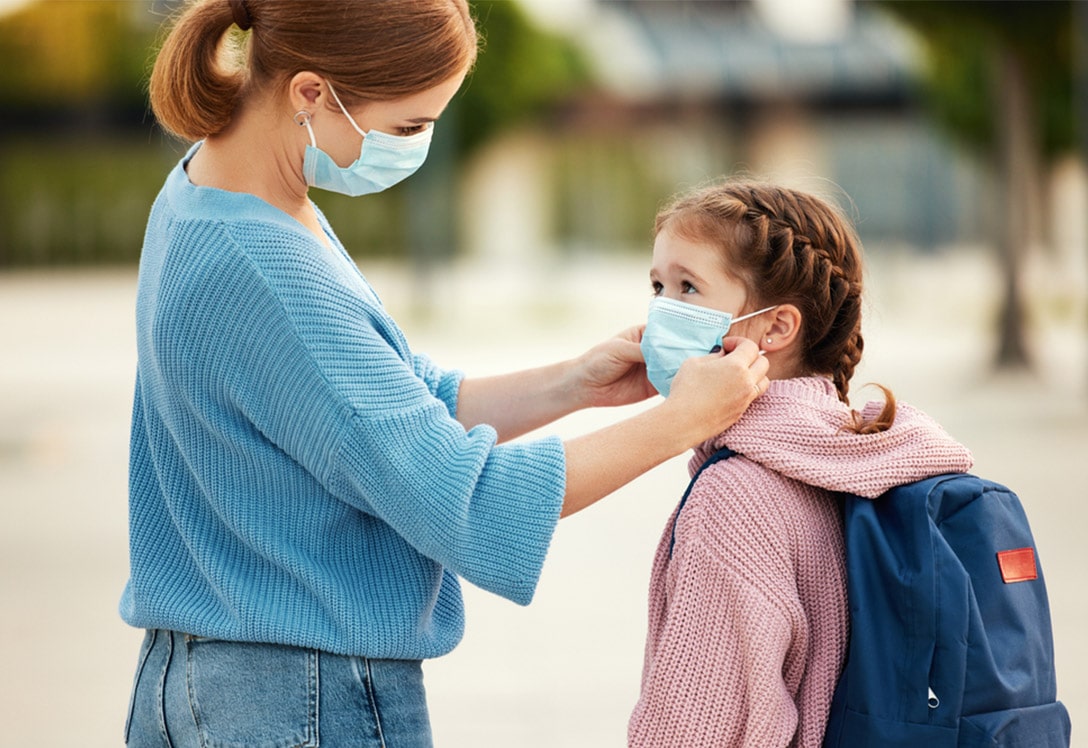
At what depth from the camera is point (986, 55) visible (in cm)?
1345

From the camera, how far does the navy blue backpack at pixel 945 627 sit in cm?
180

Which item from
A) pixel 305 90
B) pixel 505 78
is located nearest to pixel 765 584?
pixel 305 90

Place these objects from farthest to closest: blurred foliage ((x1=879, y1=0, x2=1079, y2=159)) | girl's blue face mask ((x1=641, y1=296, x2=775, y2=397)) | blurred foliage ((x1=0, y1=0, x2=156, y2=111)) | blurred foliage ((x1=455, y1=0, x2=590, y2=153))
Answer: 1. blurred foliage ((x1=0, y1=0, x2=156, y2=111))
2. blurred foliage ((x1=455, y1=0, x2=590, y2=153))
3. blurred foliage ((x1=879, y1=0, x2=1079, y2=159))
4. girl's blue face mask ((x1=641, y1=296, x2=775, y2=397))

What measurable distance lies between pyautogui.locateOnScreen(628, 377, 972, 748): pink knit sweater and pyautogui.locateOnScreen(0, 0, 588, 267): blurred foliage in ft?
68.9

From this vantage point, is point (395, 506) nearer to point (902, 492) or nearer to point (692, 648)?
point (692, 648)

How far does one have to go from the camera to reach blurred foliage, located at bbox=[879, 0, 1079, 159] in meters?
11.7

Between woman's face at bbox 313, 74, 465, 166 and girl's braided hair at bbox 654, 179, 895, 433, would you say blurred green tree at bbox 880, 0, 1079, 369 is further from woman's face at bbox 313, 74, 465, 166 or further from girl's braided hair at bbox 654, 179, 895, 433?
woman's face at bbox 313, 74, 465, 166

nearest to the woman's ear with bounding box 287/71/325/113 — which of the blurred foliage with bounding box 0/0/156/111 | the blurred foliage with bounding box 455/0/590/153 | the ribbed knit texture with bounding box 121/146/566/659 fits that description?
the ribbed knit texture with bounding box 121/146/566/659

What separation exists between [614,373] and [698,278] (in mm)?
310

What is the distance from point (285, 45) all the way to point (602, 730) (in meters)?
2.79

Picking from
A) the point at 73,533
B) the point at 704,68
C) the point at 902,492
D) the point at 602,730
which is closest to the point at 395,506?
the point at 902,492

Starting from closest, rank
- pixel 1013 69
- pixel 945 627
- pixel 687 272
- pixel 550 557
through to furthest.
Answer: pixel 945 627 → pixel 687 272 → pixel 550 557 → pixel 1013 69

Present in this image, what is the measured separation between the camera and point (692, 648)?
1905 millimetres

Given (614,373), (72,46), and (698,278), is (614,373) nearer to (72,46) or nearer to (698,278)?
(698,278)
